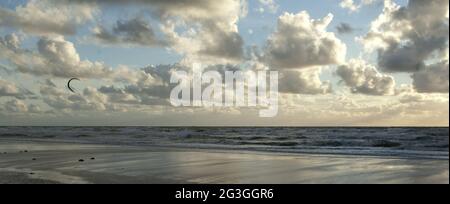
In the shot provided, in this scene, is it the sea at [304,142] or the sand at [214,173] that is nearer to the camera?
the sand at [214,173]

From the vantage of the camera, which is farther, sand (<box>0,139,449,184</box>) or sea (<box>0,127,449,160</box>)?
sea (<box>0,127,449,160</box>)

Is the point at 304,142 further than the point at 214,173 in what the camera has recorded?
Yes
